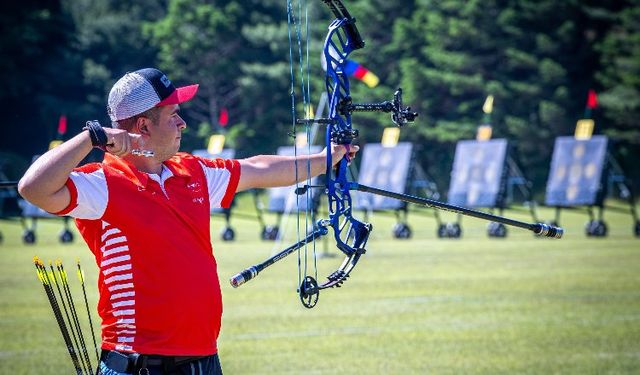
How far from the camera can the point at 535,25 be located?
5491 cm

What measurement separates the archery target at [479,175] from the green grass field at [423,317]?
6704 mm

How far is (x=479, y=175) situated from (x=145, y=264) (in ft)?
85.4

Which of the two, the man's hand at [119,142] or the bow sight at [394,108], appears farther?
the bow sight at [394,108]

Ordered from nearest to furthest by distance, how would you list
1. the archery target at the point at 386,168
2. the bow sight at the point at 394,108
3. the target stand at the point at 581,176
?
the bow sight at the point at 394,108, the target stand at the point at 581,176, the archery target at the point at 386,168

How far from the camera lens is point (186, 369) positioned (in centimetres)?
429

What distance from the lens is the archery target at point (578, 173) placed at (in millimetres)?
27125

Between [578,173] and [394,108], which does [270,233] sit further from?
[394,108]

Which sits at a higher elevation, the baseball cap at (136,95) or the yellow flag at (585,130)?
the yellow flag at (585,130)

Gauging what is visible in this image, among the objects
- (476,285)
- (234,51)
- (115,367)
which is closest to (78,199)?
(115,367)

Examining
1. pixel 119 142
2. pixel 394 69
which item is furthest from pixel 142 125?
pixel 394 69

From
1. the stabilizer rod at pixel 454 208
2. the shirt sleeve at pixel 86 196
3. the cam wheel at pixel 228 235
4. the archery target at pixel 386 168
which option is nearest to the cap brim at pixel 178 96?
the shirt sleeve at pixel 86 196

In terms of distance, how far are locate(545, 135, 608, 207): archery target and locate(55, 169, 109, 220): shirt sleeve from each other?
2305cm

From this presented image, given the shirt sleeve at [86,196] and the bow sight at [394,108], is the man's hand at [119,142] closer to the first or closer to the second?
the shirt sleeve at [86,196]

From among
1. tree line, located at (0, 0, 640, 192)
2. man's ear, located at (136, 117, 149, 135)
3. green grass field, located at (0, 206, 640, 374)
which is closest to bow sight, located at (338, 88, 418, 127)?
man's ear, located at (136, 117, 149, 135)
